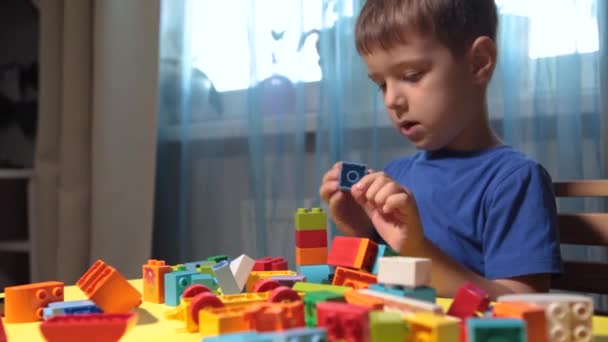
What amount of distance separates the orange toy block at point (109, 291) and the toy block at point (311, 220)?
0.20 metres

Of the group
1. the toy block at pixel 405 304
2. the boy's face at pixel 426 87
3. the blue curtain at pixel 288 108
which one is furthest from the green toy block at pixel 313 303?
the blue curtain at pixel 288 108

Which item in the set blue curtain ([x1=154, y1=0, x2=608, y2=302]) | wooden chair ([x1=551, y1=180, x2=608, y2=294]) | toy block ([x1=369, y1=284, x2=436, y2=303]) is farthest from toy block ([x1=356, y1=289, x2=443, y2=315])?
blue curtain ([x1=154, y1=0, x2=608, y2=302])

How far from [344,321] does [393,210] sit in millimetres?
270

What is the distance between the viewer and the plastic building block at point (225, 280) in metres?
0.65

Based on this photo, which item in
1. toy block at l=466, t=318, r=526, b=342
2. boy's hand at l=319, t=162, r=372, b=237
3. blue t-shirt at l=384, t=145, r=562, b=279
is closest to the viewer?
toy block at l=466, t=318, r=526, b=342

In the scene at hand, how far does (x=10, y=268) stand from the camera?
196 centimetres

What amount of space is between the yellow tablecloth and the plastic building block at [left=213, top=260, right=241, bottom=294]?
6 cm

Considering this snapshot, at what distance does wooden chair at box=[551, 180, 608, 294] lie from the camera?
87cm

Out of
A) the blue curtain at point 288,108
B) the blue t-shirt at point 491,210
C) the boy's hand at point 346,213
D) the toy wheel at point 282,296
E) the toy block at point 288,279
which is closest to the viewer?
the toy wheel at point 282,296

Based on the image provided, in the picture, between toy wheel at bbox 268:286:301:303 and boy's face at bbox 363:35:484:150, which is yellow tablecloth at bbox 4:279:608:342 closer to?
toy wheel at bbox 268:286:301:303

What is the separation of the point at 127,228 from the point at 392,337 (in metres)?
1.29

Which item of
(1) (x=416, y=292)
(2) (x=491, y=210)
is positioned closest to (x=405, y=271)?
(1) (x=416, y=292)

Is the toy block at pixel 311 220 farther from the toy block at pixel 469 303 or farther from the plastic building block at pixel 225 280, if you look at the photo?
the toy block at pixel 469 303

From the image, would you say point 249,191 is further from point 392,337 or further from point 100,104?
point 392,337
